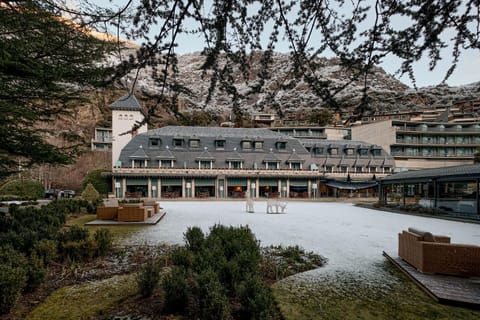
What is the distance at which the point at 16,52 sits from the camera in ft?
21.6

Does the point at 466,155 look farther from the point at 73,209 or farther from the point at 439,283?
the point at 73,209

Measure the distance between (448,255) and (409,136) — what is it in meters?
57.5

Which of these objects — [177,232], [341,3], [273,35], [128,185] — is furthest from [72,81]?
[128,185]

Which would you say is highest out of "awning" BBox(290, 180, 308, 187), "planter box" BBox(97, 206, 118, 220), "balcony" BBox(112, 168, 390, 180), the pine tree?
the pine tree

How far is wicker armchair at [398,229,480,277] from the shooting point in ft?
19.2

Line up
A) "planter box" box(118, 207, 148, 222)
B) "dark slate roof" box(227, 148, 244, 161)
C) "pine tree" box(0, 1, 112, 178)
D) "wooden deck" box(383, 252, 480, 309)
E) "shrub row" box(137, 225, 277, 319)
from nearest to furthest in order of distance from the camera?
"shrub row" box(137, 225, 277, 319) → "wooden deck" box(383, 252, 480, 309) → "pine tree" box(0, 1, 112, 178) → "planter box" box(118, 207, 148, 222) → "dark slate roof" box(227, 148, 244, 161)

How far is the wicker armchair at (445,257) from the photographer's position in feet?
19.2

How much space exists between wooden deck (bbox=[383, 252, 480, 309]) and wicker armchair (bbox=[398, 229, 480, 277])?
148 mm

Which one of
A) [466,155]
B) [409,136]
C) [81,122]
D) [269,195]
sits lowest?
[269,195]

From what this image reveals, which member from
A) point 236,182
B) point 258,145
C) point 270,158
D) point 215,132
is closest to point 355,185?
point 270,158

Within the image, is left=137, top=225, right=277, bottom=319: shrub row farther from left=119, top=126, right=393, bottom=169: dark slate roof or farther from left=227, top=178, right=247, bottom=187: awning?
left=119, top=126, right=393, bottom=169: dark slate roof

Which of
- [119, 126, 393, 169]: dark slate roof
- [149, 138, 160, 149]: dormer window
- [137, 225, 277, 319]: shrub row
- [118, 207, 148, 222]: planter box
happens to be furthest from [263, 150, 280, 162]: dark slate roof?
[137, 225, 277, 319]: shrub row

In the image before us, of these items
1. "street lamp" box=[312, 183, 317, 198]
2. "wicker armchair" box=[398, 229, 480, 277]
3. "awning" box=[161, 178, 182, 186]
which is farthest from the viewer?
"street lamp" box=[312, 183, 317, 198]

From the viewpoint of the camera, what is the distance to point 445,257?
19.6 feet
